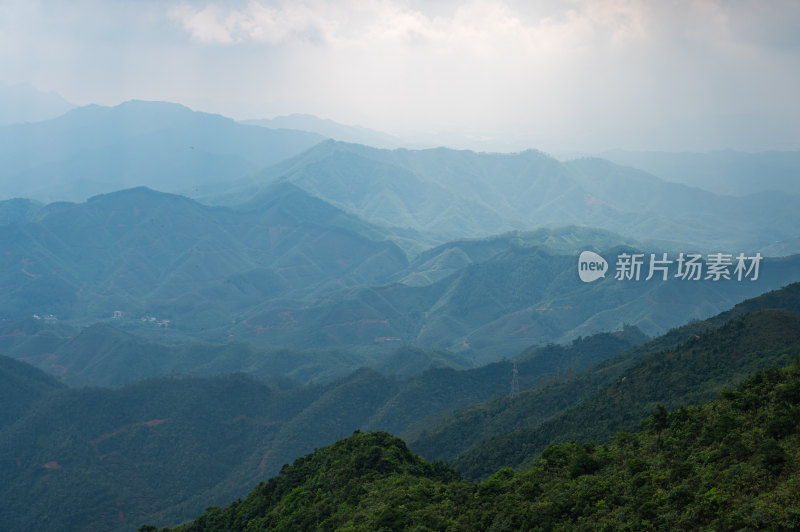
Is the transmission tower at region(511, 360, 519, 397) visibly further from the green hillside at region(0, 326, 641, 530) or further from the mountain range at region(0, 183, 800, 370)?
the mountain range at region(0, 183, 800, 370)

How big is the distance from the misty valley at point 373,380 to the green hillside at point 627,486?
0.10 m

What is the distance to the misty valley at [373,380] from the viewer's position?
20.2m

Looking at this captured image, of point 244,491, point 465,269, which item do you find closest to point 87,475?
point 244,491

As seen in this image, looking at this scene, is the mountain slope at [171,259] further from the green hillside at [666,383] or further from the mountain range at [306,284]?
the green hillside at [666,383]

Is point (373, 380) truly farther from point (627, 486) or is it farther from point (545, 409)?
point (627, 486)

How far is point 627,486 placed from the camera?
716 inches

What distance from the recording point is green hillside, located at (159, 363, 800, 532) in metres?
15.3

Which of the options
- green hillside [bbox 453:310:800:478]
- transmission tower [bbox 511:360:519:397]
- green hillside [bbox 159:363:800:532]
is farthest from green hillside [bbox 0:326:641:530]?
green hillside [bbox 159:363:800:532]

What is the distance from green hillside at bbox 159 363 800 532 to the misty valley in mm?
98

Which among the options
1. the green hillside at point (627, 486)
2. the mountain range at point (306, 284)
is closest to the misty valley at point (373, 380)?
the green hillside at point (627, 486)

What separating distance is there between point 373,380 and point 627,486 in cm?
6284

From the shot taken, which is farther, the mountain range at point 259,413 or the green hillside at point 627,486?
the mountain range at point 259,413

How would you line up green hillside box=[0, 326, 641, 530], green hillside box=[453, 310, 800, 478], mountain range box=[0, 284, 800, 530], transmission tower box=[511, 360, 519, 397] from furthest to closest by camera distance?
transmission tower box=[511, 360, 519, 397], green hillside box=[0, 326, 641, 530], mountain range box=[0, 284, 800, 530], green hillside box=[453, 310, 800, 478]

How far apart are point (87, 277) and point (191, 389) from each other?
10685cm
